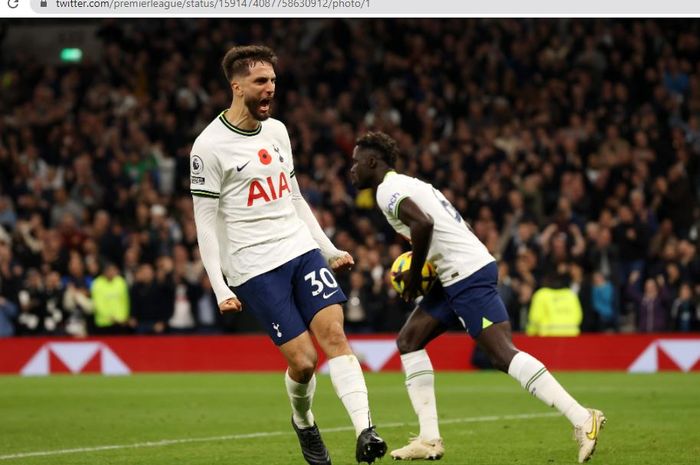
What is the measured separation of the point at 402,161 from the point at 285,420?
11.5 metres

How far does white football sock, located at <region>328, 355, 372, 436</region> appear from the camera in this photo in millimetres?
7730

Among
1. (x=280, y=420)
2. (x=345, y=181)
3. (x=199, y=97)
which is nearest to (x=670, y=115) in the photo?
(x=345, y=181)

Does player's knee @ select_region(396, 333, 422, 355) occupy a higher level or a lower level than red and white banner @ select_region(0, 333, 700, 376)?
higher

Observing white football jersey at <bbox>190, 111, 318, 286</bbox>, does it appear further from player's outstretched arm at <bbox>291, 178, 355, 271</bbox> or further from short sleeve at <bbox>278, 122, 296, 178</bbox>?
player's outstretched arm at <bbox>291, 178, 355, 271</bbox>

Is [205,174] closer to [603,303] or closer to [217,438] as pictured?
[217,438]

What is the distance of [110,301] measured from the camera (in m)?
21.2

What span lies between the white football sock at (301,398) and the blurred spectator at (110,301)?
511 inches

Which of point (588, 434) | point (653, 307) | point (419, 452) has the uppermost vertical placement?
point (588, 434)

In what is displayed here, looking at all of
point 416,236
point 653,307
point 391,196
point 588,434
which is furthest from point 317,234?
point 653,307

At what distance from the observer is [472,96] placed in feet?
81.4

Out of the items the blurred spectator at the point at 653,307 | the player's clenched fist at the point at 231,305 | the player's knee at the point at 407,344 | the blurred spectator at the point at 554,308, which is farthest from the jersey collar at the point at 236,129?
the blurred spectator at the point at 653,307

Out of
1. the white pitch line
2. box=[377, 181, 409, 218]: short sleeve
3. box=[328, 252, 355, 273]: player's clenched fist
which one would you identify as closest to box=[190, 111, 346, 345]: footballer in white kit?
box=[328, 252, 355, 273]: player's clenched fist

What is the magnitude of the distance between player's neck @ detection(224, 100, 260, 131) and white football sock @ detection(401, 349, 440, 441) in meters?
2.37

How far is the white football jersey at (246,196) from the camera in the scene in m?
8.07
